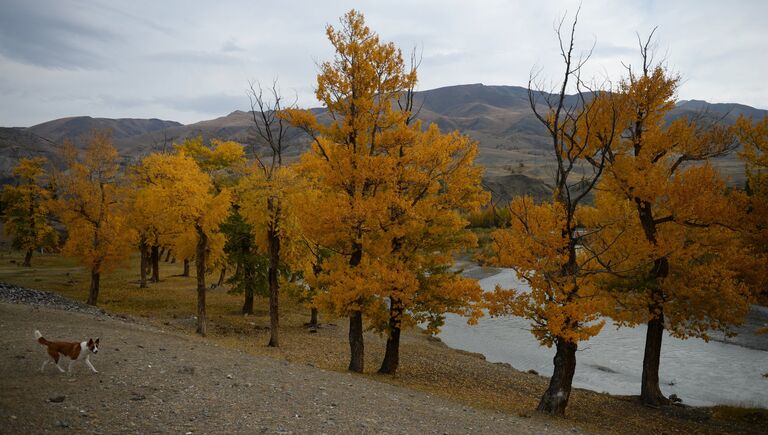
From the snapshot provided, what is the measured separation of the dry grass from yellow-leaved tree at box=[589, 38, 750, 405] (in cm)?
272

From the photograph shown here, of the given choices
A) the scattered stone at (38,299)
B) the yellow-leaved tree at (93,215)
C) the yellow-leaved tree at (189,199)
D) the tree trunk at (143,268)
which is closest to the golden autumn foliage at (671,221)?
the yellow-leaved tree at (189,199)

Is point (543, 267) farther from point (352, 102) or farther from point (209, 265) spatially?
point (209, 265)

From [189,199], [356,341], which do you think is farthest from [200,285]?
[356,341]

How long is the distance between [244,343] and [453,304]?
40.8 feet

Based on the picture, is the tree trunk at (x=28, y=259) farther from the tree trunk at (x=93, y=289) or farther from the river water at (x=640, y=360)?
the river water at (x=640, y=360)

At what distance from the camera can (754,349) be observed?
32969 millimetres

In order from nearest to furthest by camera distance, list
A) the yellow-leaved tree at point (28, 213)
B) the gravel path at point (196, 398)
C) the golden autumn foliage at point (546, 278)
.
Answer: the gravel path at point (196, 398)
the golden autumn foliage at point (546, 278)
the yellow-leaved tree at point (28, 213)

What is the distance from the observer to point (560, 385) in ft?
52.5

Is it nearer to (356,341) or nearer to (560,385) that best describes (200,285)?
(356,341)

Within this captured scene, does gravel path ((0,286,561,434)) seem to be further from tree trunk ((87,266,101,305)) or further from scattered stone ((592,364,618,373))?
scattered stone ((592,364,618,373))

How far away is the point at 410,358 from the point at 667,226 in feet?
46.9

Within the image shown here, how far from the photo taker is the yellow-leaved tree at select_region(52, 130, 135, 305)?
101ft

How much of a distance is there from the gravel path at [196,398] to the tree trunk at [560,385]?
2.22 m

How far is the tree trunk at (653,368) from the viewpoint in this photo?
2031 cm
